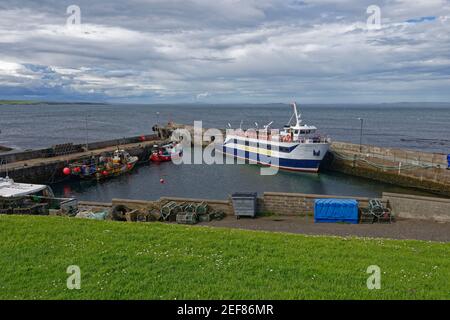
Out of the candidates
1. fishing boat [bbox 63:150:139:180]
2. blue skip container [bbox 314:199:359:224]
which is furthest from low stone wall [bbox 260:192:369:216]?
fishing boat [bbox 63:150:139:180]

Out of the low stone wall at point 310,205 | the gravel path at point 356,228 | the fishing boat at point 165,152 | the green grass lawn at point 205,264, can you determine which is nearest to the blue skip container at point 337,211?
the gravel path at point 356,228

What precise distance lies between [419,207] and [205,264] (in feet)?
42.8

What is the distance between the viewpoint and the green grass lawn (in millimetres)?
7641

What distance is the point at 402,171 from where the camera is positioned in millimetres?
41469

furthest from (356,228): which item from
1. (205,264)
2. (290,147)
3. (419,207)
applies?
(290,147)

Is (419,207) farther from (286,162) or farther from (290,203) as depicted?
(286,162)

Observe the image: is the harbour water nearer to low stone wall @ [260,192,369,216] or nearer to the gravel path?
low stone wall @ [260,192,369,216]

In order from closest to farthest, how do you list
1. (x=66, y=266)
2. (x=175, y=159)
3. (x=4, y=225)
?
(x=66, y=266) → (x=4, y=225) → (x=175, y=159)

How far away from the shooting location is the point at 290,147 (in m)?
48.1

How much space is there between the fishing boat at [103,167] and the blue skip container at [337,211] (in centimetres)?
3189

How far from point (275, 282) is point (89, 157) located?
44133 millimetres

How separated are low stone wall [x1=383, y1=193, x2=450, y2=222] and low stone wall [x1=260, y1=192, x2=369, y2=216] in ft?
6.17
